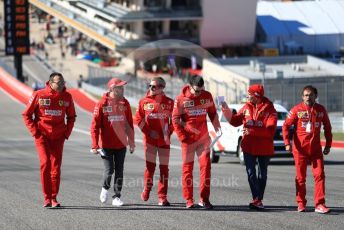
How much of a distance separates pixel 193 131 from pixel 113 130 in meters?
1.17

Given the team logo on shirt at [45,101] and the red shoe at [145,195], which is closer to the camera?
the team logo on shirt at [45,101]

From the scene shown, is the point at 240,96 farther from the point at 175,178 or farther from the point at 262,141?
the point at 262,141

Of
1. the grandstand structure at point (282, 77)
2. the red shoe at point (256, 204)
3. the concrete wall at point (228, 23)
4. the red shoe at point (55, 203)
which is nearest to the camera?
the red shoe at point (256, 204)

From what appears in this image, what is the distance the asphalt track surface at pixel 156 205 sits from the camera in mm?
13195

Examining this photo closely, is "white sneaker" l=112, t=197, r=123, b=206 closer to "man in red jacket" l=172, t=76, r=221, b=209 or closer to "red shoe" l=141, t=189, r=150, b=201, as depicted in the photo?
"red shoe" l=141, t=189, r=150, b=201

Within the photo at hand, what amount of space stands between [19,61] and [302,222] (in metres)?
57.3

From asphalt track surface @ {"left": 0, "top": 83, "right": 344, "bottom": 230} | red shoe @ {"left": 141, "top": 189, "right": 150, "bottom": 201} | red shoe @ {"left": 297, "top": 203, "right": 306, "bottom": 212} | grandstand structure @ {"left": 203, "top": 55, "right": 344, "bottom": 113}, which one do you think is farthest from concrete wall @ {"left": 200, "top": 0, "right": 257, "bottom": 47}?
red shoe @ {"left": 297, "top": 203, "right": 306, "bottom": 212}

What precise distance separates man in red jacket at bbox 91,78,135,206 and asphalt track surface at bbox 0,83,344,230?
63cm

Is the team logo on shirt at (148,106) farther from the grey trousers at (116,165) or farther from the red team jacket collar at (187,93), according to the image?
the grey trousers at (116,165)

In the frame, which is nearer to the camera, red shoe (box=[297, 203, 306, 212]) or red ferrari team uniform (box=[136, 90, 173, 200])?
red shoe (box=[297, 203, 306, 212])

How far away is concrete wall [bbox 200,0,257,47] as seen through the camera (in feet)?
300

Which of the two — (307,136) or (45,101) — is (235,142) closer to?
(307,136)

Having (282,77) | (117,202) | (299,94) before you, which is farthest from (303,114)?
(282,77)

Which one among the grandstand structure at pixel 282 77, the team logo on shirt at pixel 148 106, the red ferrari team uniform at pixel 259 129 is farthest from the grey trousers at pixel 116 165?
the grandstand structure at pixel 282 77
